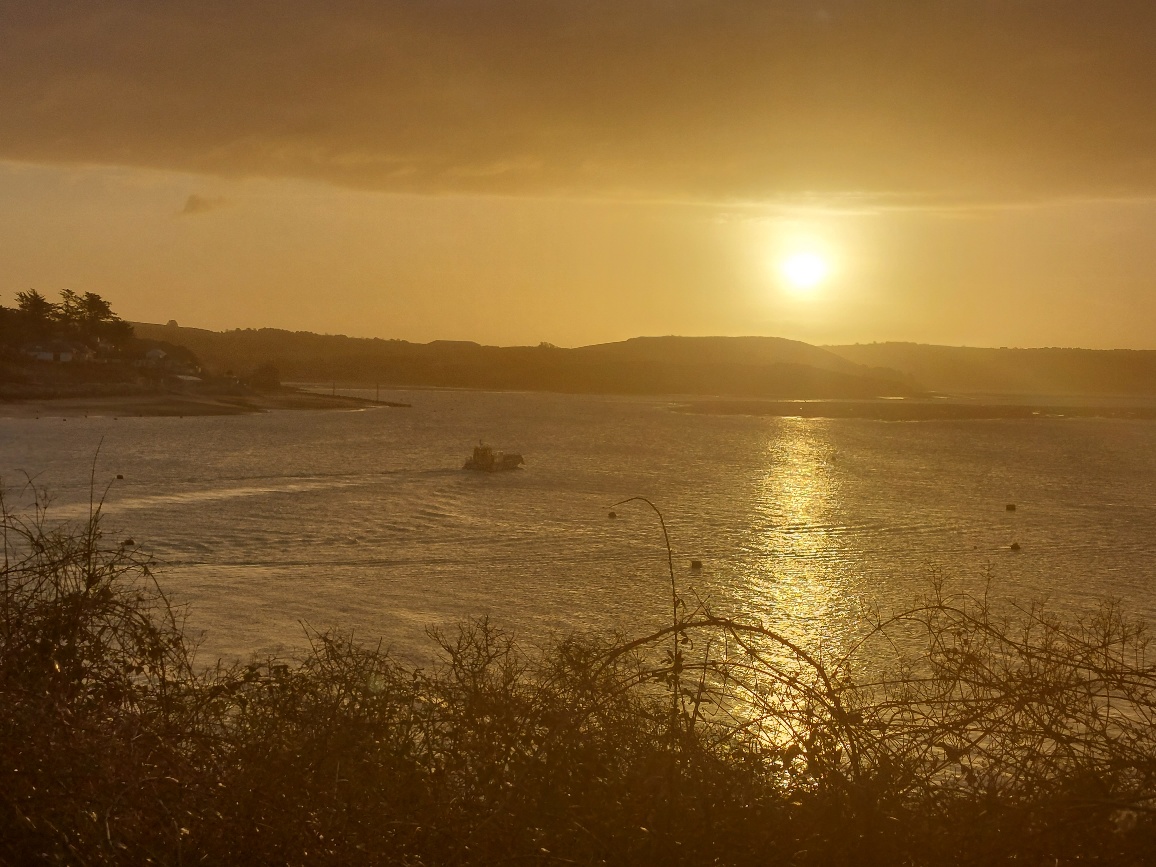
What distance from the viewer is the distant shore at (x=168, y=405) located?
238ft

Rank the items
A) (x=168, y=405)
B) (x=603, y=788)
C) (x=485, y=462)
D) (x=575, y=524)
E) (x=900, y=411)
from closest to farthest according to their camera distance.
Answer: (x=603, y=788), (x=575, y=524), (x=485, y=462), (x=168, y=405), (x=900, y=411)

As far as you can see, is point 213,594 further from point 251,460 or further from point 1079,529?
point 251,460

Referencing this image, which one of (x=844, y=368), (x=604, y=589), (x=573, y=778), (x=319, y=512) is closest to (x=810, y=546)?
(x=604, y=589)

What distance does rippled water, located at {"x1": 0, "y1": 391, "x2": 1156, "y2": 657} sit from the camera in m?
18.1

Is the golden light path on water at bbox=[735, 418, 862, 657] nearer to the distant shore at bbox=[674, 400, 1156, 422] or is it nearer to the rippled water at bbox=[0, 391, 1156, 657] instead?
the rippled water at bbox=[0, 391, 1156, 657]

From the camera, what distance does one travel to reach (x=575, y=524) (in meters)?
28.6

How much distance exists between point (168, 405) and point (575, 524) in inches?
2471

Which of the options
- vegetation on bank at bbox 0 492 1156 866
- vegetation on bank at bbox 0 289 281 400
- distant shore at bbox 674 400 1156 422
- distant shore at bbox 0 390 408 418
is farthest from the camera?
distant shore at bbox 674 400 1156 422

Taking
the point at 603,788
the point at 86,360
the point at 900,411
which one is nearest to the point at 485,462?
the point at 603,788

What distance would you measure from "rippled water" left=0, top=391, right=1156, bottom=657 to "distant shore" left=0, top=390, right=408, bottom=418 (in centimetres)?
977

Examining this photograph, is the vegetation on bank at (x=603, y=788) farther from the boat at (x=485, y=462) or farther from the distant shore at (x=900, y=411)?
the distant shore at (x=900, y=411)

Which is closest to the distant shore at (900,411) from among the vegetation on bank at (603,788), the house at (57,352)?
the house at (57,352)

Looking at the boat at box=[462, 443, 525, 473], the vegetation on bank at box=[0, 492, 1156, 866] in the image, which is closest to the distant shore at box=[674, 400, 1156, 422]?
the boat at box=[462, 443, 525, 473]

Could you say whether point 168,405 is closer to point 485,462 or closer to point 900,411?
point 485,462
